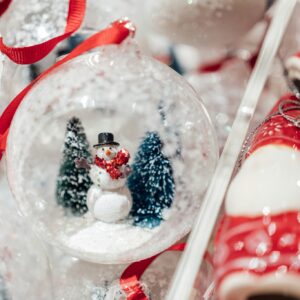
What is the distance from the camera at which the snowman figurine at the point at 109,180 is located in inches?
22.2

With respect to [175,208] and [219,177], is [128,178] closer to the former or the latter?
[175,208]

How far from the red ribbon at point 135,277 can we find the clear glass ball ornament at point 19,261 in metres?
0.09

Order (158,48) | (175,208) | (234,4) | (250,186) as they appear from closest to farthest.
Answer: (250,186)
(175,208)
(234,4)
(158,48)

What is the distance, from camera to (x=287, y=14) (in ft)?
1.56


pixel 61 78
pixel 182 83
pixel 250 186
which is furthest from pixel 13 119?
pixel 250 186

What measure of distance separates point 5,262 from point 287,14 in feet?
1.23

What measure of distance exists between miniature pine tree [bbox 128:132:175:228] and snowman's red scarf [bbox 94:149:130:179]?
0.5 inches

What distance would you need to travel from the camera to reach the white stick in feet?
1.32

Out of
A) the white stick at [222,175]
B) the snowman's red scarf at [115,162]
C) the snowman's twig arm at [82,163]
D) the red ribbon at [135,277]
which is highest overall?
the white stick at [222,175]

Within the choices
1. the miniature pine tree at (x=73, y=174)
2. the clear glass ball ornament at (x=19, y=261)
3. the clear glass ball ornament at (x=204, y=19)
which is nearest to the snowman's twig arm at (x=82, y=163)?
the miniature pine tree at (x=73, y=174)

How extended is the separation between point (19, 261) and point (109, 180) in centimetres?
14

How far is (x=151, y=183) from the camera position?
1.84 feet

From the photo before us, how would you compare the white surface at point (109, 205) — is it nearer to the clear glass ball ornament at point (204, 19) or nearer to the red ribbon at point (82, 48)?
the red ribbon at point (82, 48)

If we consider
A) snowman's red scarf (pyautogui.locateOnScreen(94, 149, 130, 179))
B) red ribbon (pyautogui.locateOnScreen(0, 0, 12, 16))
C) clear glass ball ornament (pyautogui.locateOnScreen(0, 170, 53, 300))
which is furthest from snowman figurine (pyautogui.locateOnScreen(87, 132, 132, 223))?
red ribbon (pyautogui.locateOnScreen(0, 0, 12, 16))
